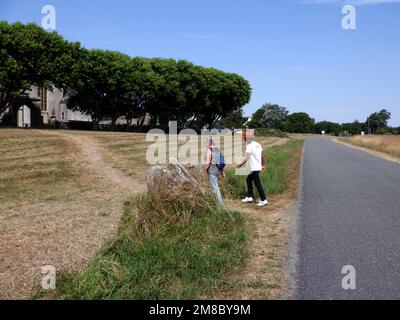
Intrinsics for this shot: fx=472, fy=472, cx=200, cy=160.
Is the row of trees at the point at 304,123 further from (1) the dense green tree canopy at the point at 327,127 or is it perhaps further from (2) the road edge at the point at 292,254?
(2) the road edge at the point at 292,254

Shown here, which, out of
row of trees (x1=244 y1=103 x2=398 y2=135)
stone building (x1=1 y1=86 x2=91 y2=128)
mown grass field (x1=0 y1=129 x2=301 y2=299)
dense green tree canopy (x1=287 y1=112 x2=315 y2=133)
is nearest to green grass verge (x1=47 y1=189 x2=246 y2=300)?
mown grass field (x1=0 y1=129 x2=301 y2=299)

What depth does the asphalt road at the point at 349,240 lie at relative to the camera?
517 cm

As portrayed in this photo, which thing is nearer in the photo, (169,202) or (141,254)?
(141,254)

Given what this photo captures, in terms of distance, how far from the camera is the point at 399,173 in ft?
60.3

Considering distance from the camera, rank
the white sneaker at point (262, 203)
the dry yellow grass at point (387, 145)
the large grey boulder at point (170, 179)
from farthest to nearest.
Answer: the dry yellow grass at point (387, 145), the white sneaker at point (262, 203), the large grey boulder at point (170, 179)

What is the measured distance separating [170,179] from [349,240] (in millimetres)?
3072

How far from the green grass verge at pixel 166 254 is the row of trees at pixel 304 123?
121 m

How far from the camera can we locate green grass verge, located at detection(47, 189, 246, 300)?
16.5 feet

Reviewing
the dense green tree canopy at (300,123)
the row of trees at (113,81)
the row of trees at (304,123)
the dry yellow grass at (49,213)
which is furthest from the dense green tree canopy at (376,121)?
the dry yellow grass at (49,213)

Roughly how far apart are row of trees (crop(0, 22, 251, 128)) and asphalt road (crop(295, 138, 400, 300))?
30072 millimetres
